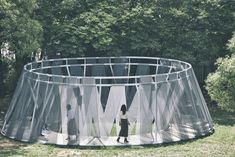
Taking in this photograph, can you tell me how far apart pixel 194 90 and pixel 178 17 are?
8.35 m

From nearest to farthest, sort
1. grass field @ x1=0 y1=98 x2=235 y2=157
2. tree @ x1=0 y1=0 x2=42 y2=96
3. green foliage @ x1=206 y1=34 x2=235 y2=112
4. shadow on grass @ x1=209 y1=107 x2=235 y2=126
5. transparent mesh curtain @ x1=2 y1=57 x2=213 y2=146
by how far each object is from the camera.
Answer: grass field @ x1=0 y1=98 x2=235 y2=157 → transparent mesh curtain @ x1=2 y1=57 x2=213 y2=146 → green foliage @ x1=206 y1=34 x2=235 y2=112 → tree @ x1=0 y1=0 x2=42 y2=96 → shadow on grass @ x1=209 y1=107 x2=235 y2=126

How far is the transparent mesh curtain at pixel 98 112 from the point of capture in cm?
2186

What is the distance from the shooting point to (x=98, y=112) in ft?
71.7

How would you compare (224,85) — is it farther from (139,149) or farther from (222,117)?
(139,149)

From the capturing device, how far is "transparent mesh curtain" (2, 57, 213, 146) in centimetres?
2186

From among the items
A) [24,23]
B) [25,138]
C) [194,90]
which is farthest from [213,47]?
[25,138]

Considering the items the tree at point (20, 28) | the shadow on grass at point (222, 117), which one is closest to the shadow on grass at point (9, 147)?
the tree at point (20, 28)

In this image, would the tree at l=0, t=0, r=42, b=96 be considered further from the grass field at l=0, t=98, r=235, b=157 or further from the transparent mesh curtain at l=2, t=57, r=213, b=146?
the grass field at l=0, t=98, r=235, b=157

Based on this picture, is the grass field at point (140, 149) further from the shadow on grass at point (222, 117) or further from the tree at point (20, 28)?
the tree at point (20, 28)

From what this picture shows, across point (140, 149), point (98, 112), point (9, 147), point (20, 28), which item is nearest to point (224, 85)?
point (140, 149)

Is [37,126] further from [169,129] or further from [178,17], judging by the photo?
[178,17]

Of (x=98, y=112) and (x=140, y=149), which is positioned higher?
(x=98, y=112)

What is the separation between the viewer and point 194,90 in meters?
24.5

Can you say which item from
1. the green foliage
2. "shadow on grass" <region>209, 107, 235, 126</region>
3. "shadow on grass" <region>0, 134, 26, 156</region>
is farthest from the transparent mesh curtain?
"shadow on grass" <region>209, 107, 235, 126</region>
